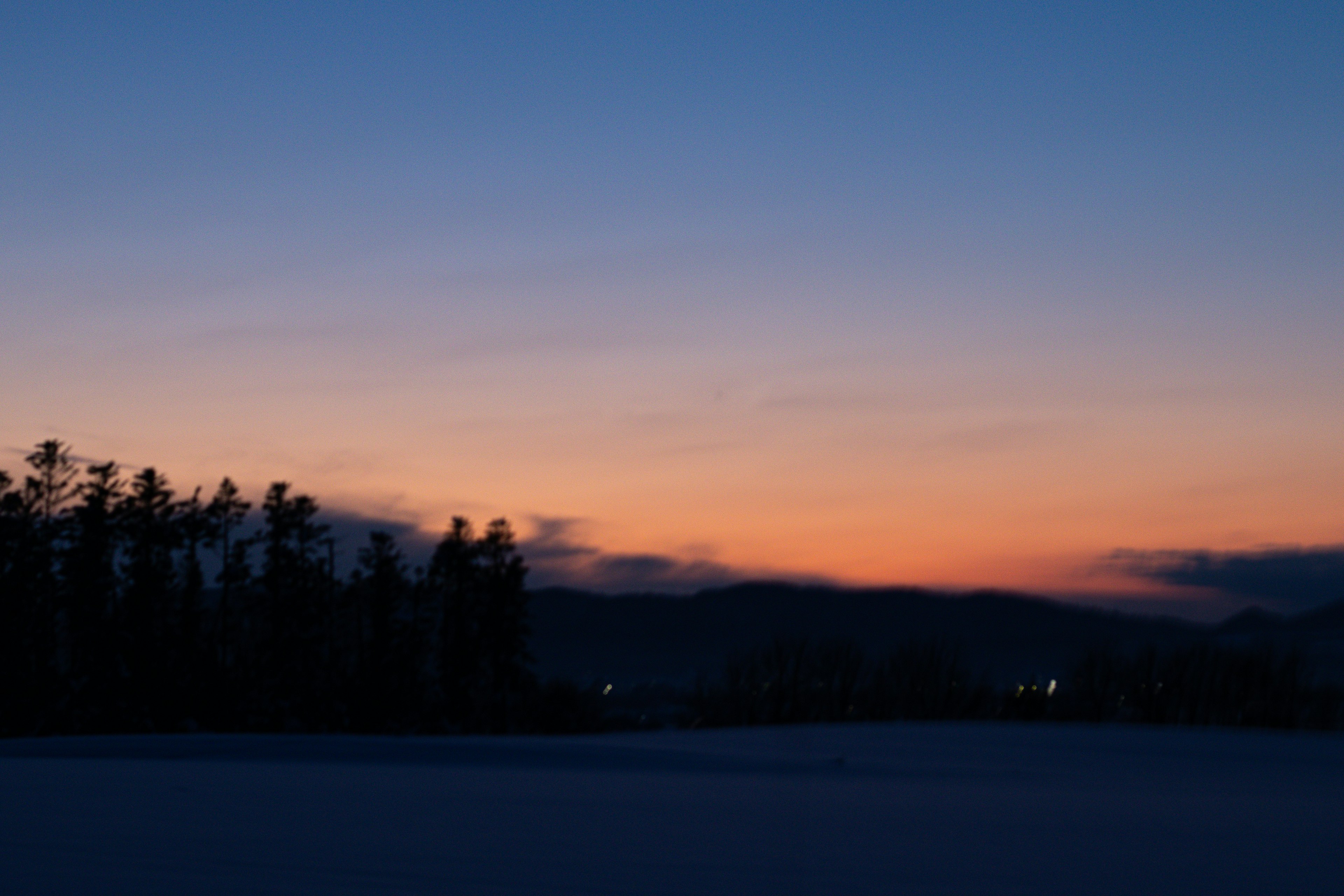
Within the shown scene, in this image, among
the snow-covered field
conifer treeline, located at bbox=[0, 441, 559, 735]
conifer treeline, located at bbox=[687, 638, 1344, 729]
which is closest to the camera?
the snow-covered field

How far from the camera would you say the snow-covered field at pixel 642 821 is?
4945 mm

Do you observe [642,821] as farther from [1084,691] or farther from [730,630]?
[730,630]

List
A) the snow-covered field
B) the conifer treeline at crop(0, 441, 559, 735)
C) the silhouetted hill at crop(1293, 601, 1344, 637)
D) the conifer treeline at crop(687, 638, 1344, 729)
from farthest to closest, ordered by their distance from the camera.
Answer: the silhouetted hill at crop(1293, 601, 1344, 637), the conifer treeline at crop(0, 441, 559, 735), the conifer treeline at crop(687, 638, 1344, 729), the snow-covered field

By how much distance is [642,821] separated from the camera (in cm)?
654

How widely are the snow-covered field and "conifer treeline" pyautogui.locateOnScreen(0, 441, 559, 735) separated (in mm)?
27814

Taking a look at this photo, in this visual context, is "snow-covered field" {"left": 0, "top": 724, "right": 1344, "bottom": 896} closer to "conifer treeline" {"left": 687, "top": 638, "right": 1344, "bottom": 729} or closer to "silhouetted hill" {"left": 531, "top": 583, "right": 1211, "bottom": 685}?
"conifer treeline" {"left": 687, "top": 638, "right": 1344, "bottom": 729}

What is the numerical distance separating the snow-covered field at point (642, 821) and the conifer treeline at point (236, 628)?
1095 inches

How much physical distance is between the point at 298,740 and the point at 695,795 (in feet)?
18.0

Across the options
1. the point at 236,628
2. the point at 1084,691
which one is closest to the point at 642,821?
the point at 1084,691

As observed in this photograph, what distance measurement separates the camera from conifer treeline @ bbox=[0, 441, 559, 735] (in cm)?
3688

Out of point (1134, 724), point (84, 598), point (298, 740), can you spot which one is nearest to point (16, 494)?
point (84, 598)

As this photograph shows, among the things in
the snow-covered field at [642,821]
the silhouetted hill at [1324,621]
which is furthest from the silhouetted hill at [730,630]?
the snow-covered field at [642,821]

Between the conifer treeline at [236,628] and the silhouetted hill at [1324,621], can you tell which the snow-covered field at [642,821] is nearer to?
the conifer treeline at [236,628]

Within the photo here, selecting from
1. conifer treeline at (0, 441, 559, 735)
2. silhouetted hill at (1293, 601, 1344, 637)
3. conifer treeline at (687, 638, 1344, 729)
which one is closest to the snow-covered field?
conifer treeline at (687, 638, 1344, 729)
